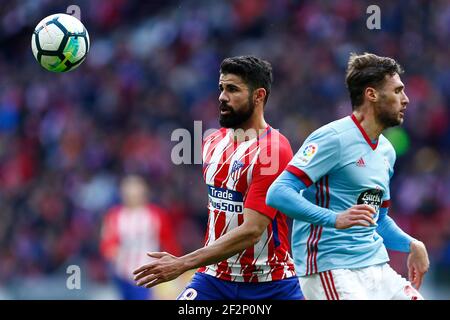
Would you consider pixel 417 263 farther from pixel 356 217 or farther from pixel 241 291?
pixel 241 291

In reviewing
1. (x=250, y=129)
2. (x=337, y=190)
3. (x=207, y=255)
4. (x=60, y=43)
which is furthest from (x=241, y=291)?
(x=60, y=43)

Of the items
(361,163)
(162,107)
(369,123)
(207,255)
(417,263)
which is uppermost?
(162,107)

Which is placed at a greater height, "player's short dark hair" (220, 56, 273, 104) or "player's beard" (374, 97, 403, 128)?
"player's short dark hair" (220, 56, 273, 104)

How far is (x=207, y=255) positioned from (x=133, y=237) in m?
5.53

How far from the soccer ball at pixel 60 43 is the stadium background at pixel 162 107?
442cm

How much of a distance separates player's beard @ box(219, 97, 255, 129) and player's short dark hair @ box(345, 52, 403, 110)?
66 centimetres

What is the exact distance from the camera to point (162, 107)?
15.4 metres

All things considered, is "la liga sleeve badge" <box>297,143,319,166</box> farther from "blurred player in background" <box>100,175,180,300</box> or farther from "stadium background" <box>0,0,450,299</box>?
"stadium background" <box>0,0,450,299</box>

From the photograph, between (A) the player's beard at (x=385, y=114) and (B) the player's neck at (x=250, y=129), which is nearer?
(A) the player's beard at (x=385, y=114)

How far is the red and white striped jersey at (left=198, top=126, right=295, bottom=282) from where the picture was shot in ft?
19.0

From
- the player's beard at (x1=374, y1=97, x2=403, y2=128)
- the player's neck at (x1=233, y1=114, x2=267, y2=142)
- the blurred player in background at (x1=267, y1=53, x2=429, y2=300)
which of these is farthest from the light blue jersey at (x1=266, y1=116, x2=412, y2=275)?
the player's neck at (x1=233, y1=114, x2=267, y2=142)

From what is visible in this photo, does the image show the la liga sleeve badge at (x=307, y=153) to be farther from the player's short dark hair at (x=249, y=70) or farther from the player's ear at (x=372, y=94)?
the player's short dark hair at (x=249, y=70)

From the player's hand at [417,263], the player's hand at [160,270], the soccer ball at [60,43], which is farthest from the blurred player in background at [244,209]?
the soccer ball at [60,43]

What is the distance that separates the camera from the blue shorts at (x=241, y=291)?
5770mm
